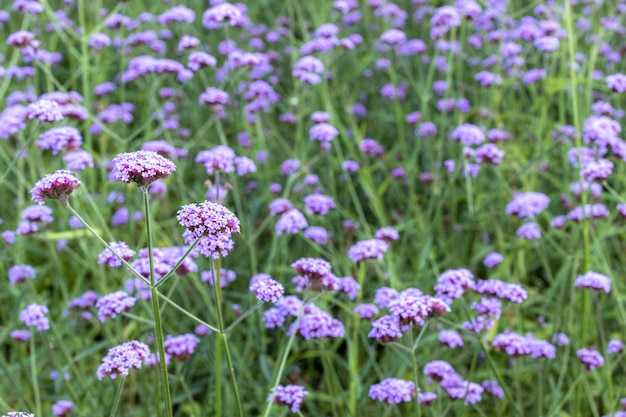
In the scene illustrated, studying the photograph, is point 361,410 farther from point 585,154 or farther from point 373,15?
point 373,15

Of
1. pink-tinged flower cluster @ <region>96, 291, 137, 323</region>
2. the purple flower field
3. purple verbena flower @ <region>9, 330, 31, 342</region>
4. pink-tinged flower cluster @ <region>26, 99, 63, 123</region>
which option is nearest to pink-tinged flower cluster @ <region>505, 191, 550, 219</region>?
the purple flower field

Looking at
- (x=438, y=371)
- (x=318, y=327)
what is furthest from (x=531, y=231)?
(x=318, y=327)

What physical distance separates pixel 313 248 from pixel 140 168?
5.94ft

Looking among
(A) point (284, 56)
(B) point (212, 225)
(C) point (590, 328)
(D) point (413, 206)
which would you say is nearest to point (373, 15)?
(A) point (284, 56)

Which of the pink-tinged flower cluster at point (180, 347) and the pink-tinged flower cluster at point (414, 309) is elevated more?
the pink-tinged flower cluster at point (414, 309)

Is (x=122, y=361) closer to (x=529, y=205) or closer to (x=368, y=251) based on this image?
(x=368, y=251)

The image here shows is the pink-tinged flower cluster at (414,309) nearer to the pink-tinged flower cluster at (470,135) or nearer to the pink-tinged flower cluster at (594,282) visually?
the pink-tinged flower cluster at (594,282)

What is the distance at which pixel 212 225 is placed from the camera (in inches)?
58.0

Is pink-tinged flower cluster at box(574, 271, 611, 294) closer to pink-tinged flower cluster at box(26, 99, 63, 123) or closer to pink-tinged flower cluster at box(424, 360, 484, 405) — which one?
pink-tinged flower cluster at box(424, 360, 484, 405)

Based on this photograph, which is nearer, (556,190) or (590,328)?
(590,328)

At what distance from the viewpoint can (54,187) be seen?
5.17 feet

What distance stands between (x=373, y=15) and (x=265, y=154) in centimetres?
203

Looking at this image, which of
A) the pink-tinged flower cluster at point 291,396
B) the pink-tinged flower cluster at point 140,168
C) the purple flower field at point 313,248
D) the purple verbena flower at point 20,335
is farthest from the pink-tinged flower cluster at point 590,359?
the purple verbena flower at point 20,335

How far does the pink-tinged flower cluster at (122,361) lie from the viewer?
1.71 m
